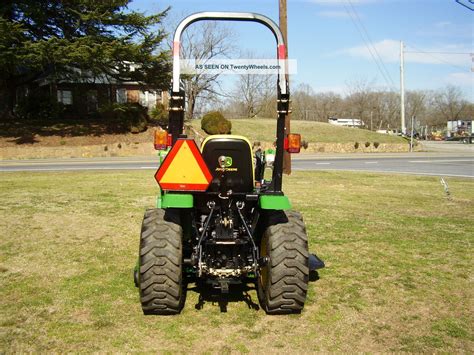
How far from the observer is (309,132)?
147 feet

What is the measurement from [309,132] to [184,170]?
4146cm

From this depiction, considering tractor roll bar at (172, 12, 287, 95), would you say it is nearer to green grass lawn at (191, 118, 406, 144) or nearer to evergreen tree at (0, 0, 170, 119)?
evergreen tree at (0, 0, 170, 119)

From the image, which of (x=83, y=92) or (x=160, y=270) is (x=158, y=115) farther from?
(x=160, y=270)

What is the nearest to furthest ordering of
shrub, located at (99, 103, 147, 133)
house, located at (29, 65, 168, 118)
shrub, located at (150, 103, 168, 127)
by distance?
shrub, located at (99, 103, 147, 133) → shrub, located at (150, 103, 168, 127) → house, located at (29, 65, 168, 118)

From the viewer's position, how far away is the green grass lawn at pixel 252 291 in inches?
154

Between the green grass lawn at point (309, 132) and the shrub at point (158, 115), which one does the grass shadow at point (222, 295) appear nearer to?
the shrub at point (158, 115)

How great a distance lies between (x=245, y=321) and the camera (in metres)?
4.33

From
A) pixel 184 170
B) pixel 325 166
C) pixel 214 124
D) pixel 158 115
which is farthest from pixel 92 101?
pixel 184 170

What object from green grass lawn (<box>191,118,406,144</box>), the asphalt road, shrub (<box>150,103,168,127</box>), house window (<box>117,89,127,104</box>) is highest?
house window (<box>117,89,127,104</box>)

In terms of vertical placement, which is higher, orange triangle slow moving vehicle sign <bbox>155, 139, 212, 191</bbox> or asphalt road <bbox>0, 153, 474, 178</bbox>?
orange triangle slow moving vehicle sign <bbox>155, 139, 212, 191</bbox>

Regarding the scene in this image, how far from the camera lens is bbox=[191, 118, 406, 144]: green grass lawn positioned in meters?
40.3

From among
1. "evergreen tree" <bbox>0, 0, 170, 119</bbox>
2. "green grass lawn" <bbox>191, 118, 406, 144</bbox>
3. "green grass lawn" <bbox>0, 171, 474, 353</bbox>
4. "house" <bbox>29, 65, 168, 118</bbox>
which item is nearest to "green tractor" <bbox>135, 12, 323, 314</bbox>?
"green grass lawn" <bbox>0, 171, 474, 353</bbox>

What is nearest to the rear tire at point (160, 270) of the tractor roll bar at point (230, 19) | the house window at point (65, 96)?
the tractor roll bar at point (230, 19)

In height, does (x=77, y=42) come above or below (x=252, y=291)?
above
